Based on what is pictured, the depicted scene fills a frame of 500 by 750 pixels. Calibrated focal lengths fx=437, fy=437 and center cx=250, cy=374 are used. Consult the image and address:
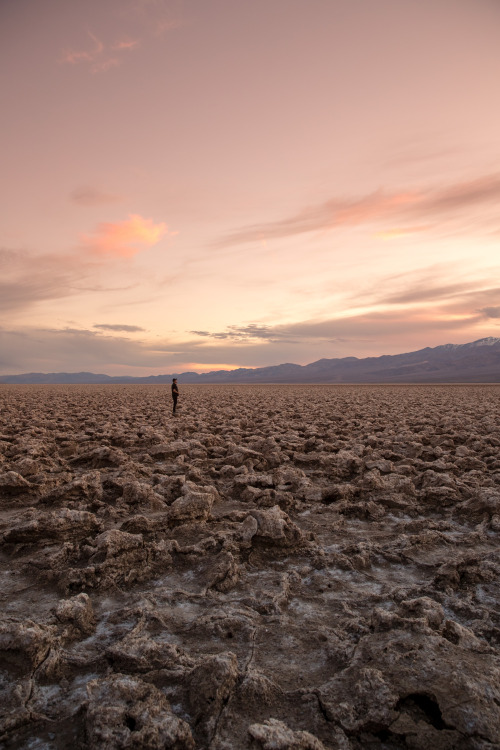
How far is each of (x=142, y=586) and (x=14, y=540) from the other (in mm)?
1330

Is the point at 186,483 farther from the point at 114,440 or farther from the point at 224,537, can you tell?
the point at 114,440

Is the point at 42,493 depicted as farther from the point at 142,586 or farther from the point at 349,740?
the point at 349,740

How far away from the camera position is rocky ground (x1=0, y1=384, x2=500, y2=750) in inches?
70.0

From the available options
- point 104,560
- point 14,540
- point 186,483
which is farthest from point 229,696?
point 186,483

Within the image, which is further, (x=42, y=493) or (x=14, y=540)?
(x=42, y=493)

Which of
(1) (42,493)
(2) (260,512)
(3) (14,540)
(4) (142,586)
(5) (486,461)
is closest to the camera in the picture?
(4) (142,586)

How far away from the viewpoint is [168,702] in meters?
1.88

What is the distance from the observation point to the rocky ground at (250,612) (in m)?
1.78

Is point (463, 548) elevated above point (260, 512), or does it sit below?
below

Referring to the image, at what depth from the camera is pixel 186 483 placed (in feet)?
16.4

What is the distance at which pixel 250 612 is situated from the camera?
2643 millimetres

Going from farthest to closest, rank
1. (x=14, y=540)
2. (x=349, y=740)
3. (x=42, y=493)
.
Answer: (x=42, y=493), (x=14, y=540), (x=349, y=740)

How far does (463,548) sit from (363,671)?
2.03m

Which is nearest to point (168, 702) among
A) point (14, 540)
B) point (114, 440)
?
point (14, 540)
